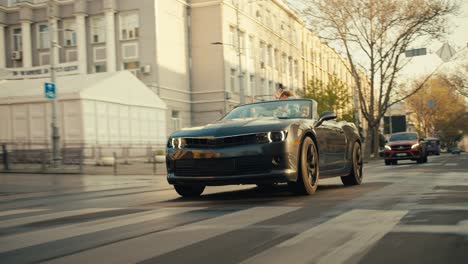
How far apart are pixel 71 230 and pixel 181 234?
1042mm

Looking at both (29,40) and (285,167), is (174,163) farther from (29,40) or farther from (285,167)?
(29,40)

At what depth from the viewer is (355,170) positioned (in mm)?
9883

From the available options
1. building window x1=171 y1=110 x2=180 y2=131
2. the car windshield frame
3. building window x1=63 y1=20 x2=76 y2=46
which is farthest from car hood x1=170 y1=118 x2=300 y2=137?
building window x1=63 y1=20 x2=76 y2=46

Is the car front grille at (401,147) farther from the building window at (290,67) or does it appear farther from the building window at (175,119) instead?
the building window at (290,67)

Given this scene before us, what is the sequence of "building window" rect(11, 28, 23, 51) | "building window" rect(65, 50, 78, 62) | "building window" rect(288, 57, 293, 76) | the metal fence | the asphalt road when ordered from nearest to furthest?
the asphalt road → the metal fence → "building window" rect(65, 50, 78, 62) → "building window" rect(11, 28, 23, 51) → "building window" rect(288, 57, 293, 76)

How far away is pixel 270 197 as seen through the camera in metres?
7.46

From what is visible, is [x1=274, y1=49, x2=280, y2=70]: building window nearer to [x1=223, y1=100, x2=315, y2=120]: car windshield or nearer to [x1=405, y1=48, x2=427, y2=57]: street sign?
[x1=405, y1=48, x2=427, y2=57]: street sign

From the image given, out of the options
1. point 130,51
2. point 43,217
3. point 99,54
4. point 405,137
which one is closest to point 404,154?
point 405,137

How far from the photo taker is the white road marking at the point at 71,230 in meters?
4.21

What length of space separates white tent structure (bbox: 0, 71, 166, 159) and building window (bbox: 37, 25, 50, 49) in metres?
9.54

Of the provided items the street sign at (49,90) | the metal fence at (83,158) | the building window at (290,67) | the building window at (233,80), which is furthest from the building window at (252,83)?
the street sign at (49,90)

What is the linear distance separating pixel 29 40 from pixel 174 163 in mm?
36589

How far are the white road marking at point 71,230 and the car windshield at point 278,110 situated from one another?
2975mm

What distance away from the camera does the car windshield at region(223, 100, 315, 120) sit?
8.52 meters
